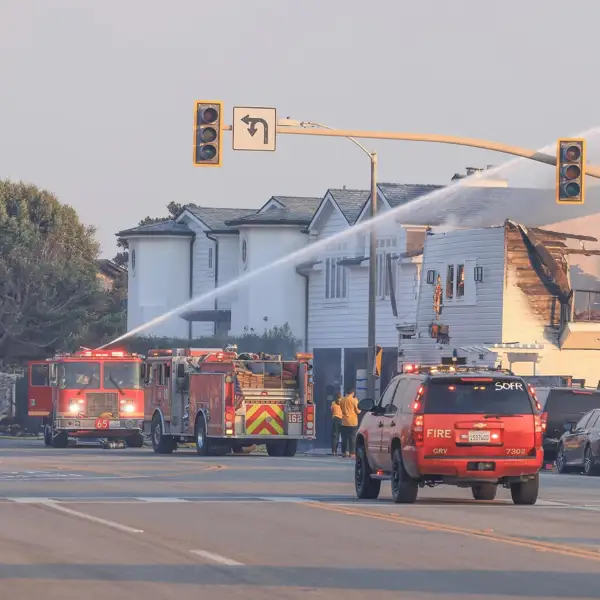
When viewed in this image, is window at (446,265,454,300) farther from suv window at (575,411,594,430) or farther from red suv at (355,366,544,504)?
red suv at (355,366,544,504)

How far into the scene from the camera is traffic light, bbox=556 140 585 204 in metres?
26.1

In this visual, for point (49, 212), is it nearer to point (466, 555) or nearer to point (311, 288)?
point (311, 288)

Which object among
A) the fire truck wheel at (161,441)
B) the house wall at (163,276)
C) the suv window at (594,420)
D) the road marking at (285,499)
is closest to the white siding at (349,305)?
the house wall at (163,276)

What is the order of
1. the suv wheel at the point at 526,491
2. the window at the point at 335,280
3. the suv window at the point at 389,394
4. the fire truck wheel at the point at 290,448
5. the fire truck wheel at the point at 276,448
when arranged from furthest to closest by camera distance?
1. the window at the point at 335,280
2. the fire truck wheel at the point at 276,448
3. the fire truck wheel at the point at 290,448
4. the suv window at the point at 389,394
5. the suv wheel at the point at 526,491

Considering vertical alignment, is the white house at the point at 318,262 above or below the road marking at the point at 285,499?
above

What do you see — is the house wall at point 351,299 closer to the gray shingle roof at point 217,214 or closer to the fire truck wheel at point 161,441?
the gray shingle roof at point 217,214

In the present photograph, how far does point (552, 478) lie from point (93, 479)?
8.24 meters

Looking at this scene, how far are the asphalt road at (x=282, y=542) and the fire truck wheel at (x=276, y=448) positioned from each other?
40.3 feet

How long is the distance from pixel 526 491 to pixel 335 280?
37436mm

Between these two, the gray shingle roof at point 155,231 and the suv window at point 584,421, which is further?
the gray shingle roof at point 155,231

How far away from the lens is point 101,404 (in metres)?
43.7

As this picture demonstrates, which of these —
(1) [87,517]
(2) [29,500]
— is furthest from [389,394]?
(1) [87,517]

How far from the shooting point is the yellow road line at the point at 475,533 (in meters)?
14.3

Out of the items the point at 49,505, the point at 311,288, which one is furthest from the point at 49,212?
the point at 49,505
